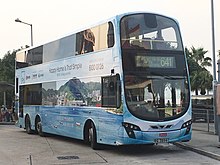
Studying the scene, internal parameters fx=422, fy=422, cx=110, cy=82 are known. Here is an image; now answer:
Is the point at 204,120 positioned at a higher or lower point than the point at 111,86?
lower

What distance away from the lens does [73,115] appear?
1611cm

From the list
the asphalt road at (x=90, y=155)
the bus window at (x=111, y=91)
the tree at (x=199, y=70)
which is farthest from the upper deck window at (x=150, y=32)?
the tree at (x=199, y=70)

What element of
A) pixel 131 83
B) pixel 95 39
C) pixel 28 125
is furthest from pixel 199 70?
pixel 131 83

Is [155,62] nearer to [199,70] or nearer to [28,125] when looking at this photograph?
[28,125]

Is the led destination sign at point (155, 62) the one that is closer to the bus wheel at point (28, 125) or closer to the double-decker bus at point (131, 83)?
the double-decker bus at point (131, 83)

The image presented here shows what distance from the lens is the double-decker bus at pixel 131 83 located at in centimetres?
1273

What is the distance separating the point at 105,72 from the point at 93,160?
306cm

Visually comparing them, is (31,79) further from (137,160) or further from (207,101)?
(207,101)

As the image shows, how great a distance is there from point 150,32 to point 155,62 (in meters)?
1.04

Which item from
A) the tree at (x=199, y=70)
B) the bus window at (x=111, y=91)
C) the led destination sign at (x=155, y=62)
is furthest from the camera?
the tree at (x=199, y=70)

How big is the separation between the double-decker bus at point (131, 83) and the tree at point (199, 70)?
3553 cm

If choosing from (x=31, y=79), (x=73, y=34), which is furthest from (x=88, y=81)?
(x=31, y=79)

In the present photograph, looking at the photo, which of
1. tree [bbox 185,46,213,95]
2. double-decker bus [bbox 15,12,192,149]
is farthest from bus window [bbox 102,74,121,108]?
tree [bbox 185,46,213,95]

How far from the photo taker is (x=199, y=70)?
171 feet
